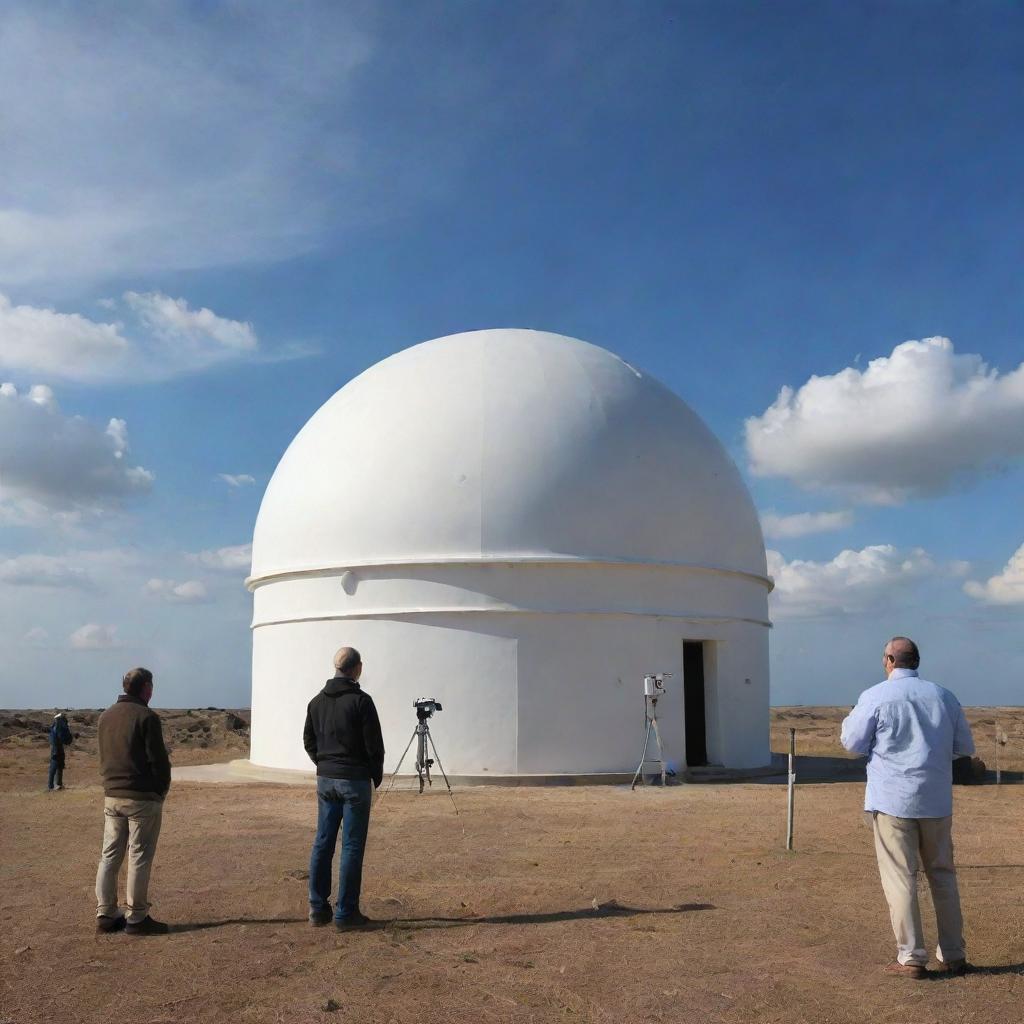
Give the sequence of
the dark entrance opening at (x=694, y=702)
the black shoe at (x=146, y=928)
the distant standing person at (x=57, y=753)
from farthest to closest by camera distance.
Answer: the dark entrance opening at (x=694, y=702)
the distant standing person at (x=57, y=753)
the black shoe at (x=146, y=928)

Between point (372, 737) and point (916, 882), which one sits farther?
point (372, 737)

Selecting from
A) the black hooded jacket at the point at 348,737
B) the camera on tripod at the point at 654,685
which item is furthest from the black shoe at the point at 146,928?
the camera on tripod at the point at 654,685

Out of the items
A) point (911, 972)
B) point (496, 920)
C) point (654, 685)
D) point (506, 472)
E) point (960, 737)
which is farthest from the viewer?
point (506, 472)

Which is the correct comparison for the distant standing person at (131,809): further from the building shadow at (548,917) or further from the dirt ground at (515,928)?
the building shadow at (548,917)

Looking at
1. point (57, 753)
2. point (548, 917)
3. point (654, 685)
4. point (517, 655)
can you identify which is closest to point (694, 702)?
point (654, 685)

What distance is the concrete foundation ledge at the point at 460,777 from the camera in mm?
16344

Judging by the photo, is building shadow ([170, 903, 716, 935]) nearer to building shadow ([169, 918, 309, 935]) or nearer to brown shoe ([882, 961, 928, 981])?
building shadow ([169, 918, 309, 935])

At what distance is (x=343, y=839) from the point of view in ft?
22.3

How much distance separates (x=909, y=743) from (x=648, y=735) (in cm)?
1105

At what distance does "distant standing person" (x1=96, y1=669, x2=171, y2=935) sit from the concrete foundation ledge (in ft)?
29.5

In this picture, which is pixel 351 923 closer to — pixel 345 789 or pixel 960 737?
pixel 345 789

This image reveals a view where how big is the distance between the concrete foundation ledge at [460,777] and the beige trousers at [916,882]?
1061 centimetres

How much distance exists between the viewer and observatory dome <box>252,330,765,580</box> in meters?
17.1

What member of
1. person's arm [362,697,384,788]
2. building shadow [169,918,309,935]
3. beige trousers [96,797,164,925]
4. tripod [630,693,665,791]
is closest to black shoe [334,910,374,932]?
building shadow [169,918,309,935]
